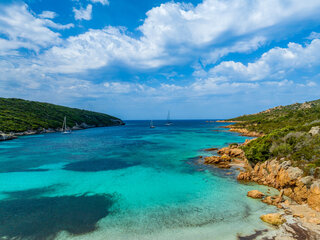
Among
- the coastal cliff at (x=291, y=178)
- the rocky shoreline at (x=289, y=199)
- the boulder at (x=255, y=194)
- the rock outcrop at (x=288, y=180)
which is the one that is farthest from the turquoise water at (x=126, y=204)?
the rock outcrop at (x=288, y=180)

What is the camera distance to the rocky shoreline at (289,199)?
11562 millimetres

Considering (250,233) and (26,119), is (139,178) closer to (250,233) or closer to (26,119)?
(250,233)

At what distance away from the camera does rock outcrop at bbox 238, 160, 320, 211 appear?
14688 mm

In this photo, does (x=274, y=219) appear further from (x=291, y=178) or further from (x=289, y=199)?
(x=291, y=178)

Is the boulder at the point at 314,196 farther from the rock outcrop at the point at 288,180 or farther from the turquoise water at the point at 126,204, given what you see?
the turquoise water at the point at 126,204

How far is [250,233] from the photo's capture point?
11867 millimetres

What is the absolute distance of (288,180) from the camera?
1730cm

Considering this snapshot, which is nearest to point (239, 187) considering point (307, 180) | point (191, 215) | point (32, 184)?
point (307, 180)

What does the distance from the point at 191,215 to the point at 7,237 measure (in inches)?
552

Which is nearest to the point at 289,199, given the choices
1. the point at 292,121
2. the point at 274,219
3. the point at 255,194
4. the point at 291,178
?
the point at 291,178

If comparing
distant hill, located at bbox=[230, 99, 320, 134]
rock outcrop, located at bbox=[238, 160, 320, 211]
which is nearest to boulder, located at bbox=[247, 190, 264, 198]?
rock outcrop, located at bbox=[238, 160, 320, 211]

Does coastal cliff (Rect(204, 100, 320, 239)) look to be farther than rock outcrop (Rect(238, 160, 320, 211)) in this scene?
No

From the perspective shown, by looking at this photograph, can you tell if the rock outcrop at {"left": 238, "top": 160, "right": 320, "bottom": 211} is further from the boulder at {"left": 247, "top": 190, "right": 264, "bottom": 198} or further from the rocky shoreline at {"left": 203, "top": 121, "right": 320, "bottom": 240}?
the boulder at {"left": 247, "top": 190, "right": 264, "bottom": 198}

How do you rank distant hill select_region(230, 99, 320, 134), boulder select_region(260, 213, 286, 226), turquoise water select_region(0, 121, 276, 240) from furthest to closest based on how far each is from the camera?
→ distant hill select_region(230, 99, 320, 134) < turquoise water select_region(0, 121, 276, 240) < boulder select_region(260, 213, 286, 226)
